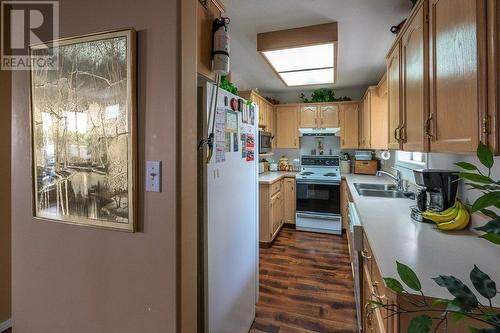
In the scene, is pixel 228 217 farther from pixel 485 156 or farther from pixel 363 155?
pixel 363 155

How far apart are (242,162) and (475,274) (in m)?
1.35

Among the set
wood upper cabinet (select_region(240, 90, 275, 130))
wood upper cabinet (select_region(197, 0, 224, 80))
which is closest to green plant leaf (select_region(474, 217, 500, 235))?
wood upper cabinet (select_region(197, 0, 224, 80))

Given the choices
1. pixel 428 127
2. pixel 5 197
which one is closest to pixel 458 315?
pixel 428 127

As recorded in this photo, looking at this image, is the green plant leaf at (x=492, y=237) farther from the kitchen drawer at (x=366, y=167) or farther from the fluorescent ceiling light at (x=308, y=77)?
the kitchen drawer at (x=366, y=167)

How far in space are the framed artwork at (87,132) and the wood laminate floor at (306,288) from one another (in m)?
1.49

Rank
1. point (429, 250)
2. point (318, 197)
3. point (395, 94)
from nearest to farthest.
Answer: point (429, 250) → point (395, 94) → point (318, 197)

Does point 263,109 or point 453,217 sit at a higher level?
point 263,109

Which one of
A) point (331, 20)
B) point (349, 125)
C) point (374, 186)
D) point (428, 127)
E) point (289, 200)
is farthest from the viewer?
point (349, 125)

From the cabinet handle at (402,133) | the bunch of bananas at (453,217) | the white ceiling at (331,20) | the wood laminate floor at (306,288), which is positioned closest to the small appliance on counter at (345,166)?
the wood laminate floor at (306,288)

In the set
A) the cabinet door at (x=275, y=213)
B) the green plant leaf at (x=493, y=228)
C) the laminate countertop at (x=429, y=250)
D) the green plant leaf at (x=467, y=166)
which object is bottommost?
A: the cabinet door at (x=275, y=213)

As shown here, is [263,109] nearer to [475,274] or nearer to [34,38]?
[34,38]

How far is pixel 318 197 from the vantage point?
3.93m

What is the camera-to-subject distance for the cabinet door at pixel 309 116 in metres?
4.50

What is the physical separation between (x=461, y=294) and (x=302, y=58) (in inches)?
101
